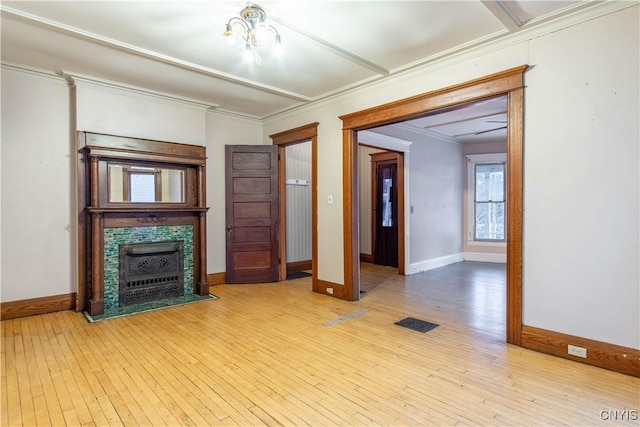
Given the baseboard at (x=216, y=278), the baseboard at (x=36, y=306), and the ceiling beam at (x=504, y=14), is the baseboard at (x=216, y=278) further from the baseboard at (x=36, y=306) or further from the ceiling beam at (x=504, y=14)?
the ceiling beam at (x=504, y=14)

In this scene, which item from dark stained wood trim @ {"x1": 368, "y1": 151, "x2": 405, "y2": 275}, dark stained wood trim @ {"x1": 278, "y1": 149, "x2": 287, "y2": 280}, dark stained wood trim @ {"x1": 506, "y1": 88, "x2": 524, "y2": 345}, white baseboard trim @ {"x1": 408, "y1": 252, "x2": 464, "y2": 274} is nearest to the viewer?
dark stained wood trim @ {"x1": 506, "y1": 88, "x2": 524, "y2": 345}

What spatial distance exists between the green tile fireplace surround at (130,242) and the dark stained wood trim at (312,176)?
5.09 feet

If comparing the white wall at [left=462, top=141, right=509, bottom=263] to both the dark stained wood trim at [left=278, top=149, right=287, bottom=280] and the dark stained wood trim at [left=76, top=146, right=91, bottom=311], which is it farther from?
the dark stained wood trim at [left=76, top=146, right=91, bottom=311]

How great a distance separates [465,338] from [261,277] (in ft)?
10.9

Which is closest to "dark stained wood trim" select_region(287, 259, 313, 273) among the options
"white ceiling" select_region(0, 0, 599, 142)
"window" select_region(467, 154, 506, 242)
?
"white ceiling" select_region(0, 0, 599, 142)

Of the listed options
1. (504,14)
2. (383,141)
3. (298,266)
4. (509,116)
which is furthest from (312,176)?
(504,14)

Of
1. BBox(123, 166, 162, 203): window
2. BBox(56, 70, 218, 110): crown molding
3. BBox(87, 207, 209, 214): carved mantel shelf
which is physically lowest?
BBox(87, 207, 209, 214): carved mantel shelf

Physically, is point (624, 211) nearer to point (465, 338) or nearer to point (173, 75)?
point (465, 338)

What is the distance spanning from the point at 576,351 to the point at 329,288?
2.78 metres

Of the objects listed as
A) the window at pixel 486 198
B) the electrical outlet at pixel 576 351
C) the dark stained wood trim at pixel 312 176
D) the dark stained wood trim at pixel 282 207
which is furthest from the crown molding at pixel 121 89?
the window at pixel 486 198

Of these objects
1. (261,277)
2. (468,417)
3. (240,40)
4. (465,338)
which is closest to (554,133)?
(465,338)

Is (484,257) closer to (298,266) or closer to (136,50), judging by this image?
(298,266)

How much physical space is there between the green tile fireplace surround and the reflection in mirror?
1.25 feet

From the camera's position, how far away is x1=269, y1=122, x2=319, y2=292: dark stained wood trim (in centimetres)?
482
